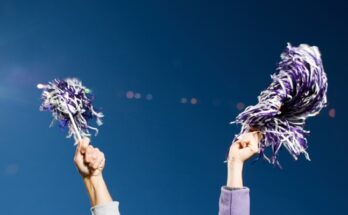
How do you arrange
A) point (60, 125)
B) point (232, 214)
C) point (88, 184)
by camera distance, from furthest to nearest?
point (60, 125)
point (88, 184)
point (232, 214)

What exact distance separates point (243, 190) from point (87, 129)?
0.56 meters

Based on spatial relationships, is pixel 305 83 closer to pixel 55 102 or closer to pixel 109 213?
pixel 109 213

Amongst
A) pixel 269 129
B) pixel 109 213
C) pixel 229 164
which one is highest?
pixel 269 129

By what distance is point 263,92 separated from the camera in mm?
1409

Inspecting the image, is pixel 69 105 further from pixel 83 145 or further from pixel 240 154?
pixel 240 154

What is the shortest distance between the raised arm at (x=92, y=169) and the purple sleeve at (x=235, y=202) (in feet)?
1.04

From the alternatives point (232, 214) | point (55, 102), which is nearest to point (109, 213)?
point (232, 214)

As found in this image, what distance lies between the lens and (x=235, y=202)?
1236mm

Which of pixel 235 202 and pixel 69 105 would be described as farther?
pixel 69 105

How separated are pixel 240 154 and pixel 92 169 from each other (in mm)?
429

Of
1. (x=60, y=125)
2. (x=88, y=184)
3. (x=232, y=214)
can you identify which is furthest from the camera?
(x=60, y=125)

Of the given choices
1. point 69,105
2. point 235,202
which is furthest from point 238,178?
point 69,105

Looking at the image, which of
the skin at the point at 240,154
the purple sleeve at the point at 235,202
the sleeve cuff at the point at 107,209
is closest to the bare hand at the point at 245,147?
the skin at the point at 240,154

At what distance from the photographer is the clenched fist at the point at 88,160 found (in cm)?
133
